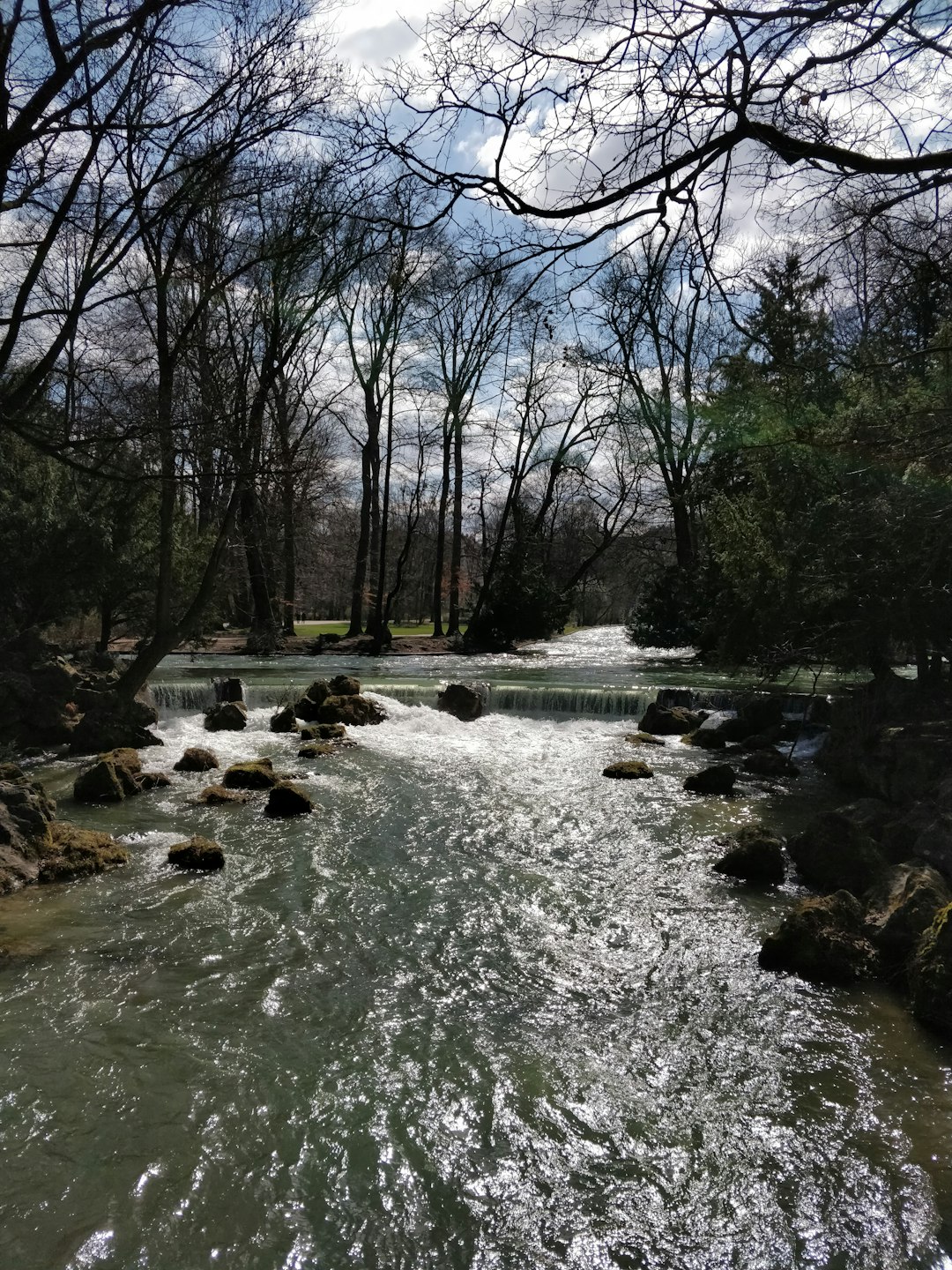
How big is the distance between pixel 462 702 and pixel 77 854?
965 cm

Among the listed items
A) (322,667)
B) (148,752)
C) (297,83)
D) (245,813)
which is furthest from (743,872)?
(322,667)

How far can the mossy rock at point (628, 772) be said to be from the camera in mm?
11469

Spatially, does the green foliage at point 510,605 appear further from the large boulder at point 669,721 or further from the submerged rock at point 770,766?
the submerged rock at point 770,766

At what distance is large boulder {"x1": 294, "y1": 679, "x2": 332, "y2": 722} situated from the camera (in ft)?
52.2

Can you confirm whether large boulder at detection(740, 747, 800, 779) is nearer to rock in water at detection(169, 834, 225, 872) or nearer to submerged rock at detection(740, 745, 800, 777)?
submerged rock at detection(740, 745, 800, 777)

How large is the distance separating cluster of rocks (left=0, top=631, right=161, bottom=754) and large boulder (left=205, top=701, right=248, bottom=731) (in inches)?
39.8

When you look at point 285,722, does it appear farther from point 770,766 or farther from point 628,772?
point 770,766

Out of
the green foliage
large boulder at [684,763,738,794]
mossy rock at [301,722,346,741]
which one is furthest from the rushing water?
the green foliage

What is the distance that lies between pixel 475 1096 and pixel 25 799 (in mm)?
5632

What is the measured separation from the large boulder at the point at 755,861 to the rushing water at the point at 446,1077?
0.25 metres

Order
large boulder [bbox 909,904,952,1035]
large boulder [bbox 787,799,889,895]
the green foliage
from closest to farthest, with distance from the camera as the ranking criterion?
large boulder [bbox 909,904,952,1035] → large boulder [bbox 787,799,889,895] → the green foliage

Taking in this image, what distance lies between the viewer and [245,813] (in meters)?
9.55

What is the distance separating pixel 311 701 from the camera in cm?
1620

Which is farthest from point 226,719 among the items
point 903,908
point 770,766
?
point 903,908
